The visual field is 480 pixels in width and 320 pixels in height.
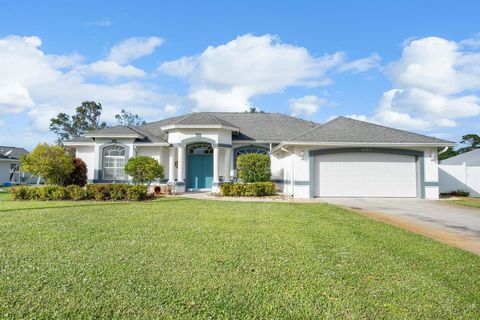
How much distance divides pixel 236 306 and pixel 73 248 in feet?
A: 11.8

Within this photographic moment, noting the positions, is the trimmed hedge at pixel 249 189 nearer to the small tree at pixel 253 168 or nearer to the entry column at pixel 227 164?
the small tree at pixel 253 168

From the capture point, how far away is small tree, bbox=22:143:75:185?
14.8 metres

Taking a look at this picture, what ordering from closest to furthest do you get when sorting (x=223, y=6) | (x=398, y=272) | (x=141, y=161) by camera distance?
(x=398, y=272) → (x=223, y=6) → (x=141, y=161)

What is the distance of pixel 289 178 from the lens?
16906 millimetres

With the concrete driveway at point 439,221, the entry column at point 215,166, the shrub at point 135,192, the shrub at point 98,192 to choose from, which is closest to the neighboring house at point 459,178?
the concrete driveway at point 439,221

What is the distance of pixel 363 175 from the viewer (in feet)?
51.4

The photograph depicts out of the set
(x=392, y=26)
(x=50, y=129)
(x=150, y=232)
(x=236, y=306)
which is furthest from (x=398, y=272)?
(x=50, y=129)

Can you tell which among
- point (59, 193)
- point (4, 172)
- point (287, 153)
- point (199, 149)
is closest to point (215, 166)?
point (199, 149)

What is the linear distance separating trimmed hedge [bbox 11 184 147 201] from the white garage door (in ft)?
29.2

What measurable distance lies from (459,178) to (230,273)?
1886 cm

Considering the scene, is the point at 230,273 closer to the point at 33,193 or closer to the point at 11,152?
the point at 33,193

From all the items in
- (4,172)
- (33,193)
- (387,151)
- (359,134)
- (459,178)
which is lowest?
(33,193)

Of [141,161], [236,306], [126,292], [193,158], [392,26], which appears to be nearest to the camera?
[236,306]

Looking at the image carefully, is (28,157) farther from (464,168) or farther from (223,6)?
(464,168)
